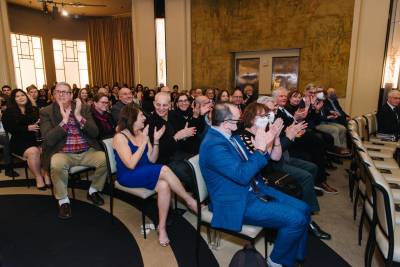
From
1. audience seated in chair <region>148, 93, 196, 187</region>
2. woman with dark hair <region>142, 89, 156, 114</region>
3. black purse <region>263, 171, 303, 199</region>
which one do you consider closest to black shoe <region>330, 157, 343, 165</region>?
Result: black purse <region>263, 171, 303, 199</region>

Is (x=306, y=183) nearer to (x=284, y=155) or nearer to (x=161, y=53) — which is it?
(x=284, y=155)

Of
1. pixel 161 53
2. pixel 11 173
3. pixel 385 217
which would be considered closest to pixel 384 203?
pixel 385 217

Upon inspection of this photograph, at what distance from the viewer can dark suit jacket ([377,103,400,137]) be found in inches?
178

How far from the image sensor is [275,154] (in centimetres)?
249

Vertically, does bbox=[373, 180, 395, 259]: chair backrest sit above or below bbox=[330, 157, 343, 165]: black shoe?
above

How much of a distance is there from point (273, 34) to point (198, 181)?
7.22 meters

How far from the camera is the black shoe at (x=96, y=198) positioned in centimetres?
343

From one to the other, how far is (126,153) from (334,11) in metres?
7.13

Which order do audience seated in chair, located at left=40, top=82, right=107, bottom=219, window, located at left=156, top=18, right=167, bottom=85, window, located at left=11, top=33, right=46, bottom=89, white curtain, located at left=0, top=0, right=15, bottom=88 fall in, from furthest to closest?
1. window, located at left=11, top=33, right=46, bottom=89
2. window, located at left=156, top=18, right=167, bottom=85
3. white curtain, located at left=0, top=0, right=15, bottom=88
4. audience seated in chair, located at left=40, top=82, right=107, bottom=219

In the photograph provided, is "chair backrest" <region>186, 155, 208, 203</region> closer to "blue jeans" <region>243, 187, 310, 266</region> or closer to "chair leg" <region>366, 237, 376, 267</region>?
"blue jeans" <region>243, 187, 310, 266</region>

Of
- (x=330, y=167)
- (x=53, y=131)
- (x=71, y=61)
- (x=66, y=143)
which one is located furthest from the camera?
(x=71, y=61)

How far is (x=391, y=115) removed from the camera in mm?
4516

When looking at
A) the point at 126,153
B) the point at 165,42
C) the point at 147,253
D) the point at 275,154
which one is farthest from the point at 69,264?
the point at 165,42

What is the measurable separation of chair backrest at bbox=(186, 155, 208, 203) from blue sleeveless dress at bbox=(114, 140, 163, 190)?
58 centimetres
